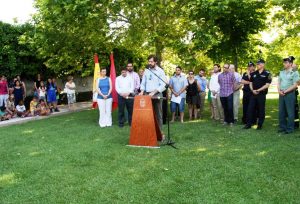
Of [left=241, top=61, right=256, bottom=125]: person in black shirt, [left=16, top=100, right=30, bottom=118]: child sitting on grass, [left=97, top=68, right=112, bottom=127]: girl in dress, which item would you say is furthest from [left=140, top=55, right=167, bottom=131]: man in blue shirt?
[left=16, top=100, right=30, bottom=118]: child sitting on grass

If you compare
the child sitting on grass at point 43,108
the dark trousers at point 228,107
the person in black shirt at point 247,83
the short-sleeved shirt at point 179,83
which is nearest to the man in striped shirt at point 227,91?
the dark trousers at point 228,107

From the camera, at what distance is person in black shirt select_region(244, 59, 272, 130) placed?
417 inches

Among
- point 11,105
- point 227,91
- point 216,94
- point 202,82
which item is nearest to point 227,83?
point 227,91

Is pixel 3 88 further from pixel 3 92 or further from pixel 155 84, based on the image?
pixel 155 84

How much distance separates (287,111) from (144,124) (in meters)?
3.78

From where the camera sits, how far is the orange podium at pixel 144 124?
28.5 feet

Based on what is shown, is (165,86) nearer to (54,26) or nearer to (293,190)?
(293,190)

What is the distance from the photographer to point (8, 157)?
26.4 feet

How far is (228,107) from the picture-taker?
463 inches

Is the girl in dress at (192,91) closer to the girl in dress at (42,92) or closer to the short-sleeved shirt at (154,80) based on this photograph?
the short-sleeved shirt at (154,80)

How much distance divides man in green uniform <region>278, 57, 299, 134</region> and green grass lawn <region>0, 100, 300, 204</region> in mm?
347

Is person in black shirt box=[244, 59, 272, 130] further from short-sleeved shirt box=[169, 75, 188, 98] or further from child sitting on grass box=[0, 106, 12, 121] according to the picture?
child sitting on grass box=[0, 106, 12, 121]

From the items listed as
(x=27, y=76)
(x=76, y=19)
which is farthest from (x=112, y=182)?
(x=27, y=76)

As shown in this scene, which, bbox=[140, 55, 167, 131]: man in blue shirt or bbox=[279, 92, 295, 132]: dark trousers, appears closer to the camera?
bbox=[140, 55, 167, 131]: man in blue shirt
